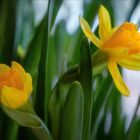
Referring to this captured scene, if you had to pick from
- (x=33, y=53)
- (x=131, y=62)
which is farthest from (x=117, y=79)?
(x=33, y=53)

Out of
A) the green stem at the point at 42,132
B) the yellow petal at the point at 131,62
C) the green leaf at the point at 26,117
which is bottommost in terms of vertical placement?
the green stem at the point at 42,132

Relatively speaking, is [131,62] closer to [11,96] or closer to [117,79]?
[117,79]

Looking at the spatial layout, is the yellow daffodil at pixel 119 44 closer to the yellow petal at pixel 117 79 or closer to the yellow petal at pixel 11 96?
Result: the yellow petal at pixel 117 79

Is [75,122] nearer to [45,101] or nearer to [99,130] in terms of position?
[45,101]

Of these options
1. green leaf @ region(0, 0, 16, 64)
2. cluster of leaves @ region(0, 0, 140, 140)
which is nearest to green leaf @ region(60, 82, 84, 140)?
cluster of leaves @ region(0, 0, 140, 140)

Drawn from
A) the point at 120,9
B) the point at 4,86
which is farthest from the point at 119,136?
the point at 120,9

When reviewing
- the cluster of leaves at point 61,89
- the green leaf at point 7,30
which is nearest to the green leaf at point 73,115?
the cluster of leaves at point 61,89
